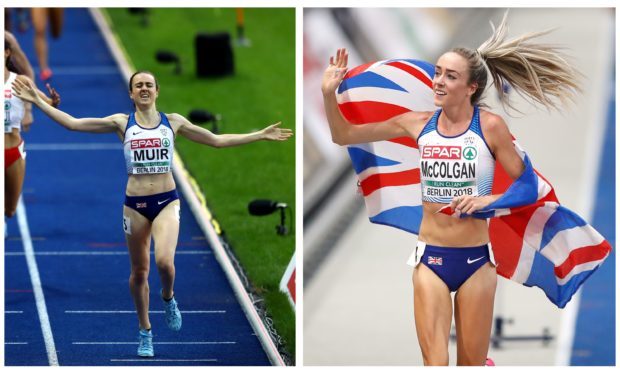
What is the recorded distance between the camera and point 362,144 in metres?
8.64

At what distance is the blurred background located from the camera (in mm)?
13930

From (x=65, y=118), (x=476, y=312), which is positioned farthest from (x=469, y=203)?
(x=65, y=118)

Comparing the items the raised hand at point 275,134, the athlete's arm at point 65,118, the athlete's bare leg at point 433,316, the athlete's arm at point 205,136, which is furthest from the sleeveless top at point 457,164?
the athlete's arm at point 65,118

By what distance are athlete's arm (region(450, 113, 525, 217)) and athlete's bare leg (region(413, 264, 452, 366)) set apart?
0.38 meters

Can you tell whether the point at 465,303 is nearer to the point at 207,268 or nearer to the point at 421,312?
the point at 421,312

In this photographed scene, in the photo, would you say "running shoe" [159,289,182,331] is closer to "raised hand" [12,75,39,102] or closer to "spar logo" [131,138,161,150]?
"spar logo" [131,138,161,150]

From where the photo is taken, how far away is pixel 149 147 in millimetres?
8992

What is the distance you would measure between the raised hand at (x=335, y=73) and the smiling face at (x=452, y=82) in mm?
482

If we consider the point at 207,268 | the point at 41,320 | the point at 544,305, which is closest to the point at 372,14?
the point at 544,305

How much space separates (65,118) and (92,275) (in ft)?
10.8

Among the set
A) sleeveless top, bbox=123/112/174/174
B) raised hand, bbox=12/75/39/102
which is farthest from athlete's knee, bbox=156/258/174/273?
raised hand, bbox=12/75/39/102

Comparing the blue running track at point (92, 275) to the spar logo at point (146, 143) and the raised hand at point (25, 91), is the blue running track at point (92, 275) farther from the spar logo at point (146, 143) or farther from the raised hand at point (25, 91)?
the raised hand at point (25, 91)
